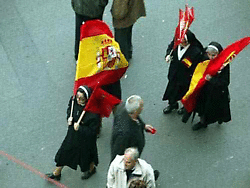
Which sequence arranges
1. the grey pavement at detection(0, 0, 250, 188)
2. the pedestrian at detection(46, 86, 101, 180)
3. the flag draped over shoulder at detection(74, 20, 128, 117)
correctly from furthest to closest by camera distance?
the grey pavement at detection(0, 0, 250, 188), the flag draped over shoulder at detection(74, 20, 128, 117), the pedestrian at detection(46, 86, 101, 180)

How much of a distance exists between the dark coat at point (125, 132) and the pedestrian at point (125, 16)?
6.45 ft

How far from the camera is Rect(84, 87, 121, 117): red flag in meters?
5.48

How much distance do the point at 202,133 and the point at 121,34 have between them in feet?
6.26

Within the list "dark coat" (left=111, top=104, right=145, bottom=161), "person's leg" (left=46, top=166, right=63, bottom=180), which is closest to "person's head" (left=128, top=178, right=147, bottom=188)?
"dark coat" (left=111, top=104, right=145, bottom=161)

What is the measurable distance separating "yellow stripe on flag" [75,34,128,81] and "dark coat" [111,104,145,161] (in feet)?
2.53

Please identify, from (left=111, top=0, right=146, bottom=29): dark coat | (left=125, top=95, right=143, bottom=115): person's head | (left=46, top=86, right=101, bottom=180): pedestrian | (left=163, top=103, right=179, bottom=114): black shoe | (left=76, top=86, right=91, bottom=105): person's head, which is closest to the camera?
(left=125, top=95, right=143, bottom=115): person's head

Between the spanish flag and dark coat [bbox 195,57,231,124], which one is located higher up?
the spanish flag

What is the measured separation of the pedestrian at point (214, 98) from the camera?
593cm

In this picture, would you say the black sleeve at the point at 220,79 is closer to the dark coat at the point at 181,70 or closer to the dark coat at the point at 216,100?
the dark coat at the point at 216,100

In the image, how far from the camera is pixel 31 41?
26.1 feet

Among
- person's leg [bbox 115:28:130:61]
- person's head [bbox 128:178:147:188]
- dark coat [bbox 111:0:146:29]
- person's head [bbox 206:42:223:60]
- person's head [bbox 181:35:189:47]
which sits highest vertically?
dark coat [bbox 111:0:146:29]

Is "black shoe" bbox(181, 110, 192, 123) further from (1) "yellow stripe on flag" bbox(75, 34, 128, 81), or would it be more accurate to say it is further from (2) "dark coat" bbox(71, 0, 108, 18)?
(2) "dark coat" bbox(71, 0, 108, 18)

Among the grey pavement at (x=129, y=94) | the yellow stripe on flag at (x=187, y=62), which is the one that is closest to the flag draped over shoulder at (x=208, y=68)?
the yellow stripe on flag at (x=187, y=62)

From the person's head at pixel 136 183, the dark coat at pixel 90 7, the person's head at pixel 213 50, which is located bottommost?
the person's head at pixel 136 183
